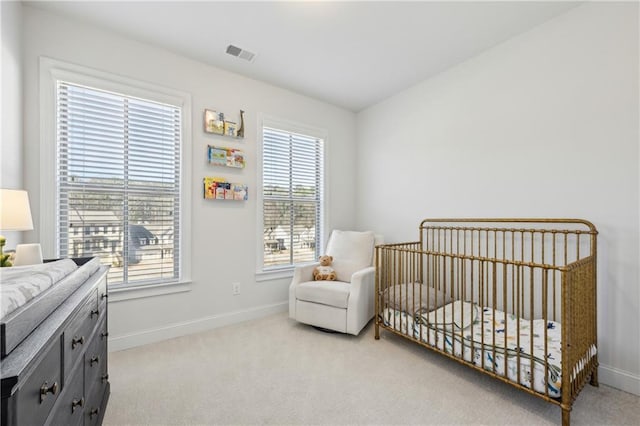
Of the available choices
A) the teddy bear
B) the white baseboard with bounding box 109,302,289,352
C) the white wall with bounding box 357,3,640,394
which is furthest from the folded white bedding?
the white wall with bounding box 357,3,640,394

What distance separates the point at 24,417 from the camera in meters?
0.61

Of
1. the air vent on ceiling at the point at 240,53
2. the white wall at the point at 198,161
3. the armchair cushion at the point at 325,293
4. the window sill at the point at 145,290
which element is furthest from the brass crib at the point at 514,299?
the air vent on ceiling at the point at 240,53

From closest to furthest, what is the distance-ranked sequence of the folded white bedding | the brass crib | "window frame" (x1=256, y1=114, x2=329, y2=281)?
the folded white bedding → the brass crib → "window frame" (x1=256, y1=114, x2=329, y2=281)

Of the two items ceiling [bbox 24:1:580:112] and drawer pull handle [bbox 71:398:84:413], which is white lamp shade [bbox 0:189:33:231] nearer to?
drawer pull handle [bbox 71:398:84:413]

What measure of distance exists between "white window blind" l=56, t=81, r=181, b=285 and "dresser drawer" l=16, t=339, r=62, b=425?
5.75 ft

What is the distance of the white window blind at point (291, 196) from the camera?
3219mm

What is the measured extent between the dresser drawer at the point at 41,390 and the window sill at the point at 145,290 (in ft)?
5.59

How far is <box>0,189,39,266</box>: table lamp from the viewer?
135cm

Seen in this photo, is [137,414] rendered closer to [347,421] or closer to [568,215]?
[347,421]

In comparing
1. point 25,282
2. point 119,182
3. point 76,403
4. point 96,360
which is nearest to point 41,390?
point 25,282

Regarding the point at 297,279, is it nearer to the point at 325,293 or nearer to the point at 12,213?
the point at 325,293

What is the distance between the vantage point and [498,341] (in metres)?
1.78

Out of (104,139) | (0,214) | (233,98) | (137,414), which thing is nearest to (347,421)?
(137,414)

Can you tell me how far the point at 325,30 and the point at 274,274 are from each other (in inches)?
93.4
